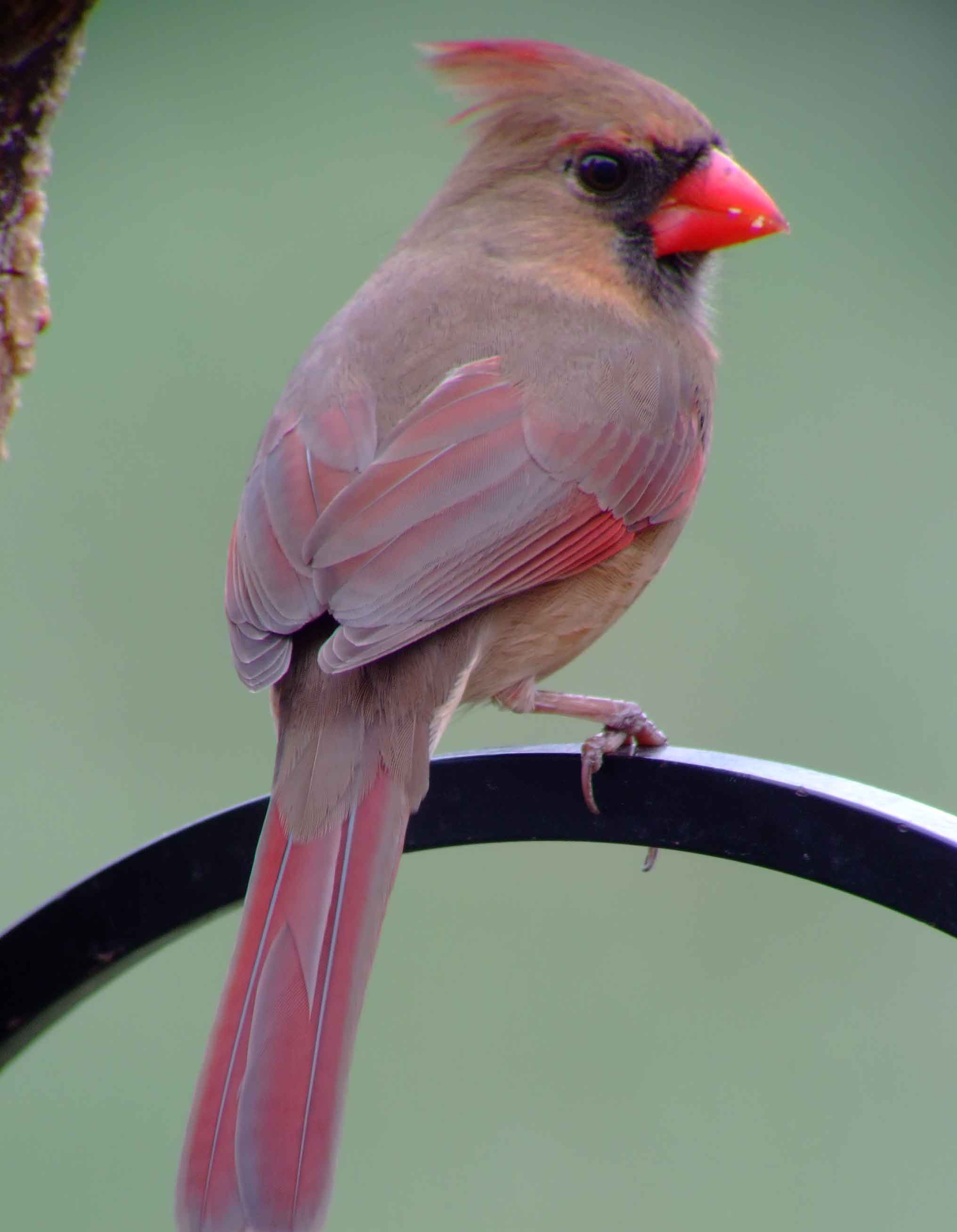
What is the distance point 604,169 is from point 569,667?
139cm

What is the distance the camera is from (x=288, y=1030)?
5.49 feet

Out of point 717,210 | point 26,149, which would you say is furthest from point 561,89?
point 26,149

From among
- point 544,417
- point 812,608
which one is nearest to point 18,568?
point 812,608

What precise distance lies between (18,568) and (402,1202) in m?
1.43

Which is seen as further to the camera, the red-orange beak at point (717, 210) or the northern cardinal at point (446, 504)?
the red-orange beak at point (717, 210)

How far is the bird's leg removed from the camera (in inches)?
78.9

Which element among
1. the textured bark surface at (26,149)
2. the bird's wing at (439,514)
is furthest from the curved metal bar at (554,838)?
the textured bark surface at (26,149)

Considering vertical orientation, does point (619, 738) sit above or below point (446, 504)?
below

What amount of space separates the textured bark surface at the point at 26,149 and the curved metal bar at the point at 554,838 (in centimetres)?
47

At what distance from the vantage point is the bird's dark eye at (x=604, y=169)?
8.12ft

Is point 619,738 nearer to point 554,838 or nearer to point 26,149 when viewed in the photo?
point 554,838

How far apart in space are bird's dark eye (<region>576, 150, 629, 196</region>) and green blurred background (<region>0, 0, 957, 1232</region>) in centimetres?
28

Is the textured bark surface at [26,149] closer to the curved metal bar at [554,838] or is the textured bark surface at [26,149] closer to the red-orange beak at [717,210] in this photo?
the curved metal bar at [554,838]

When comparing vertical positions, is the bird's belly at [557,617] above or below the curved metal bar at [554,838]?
above
